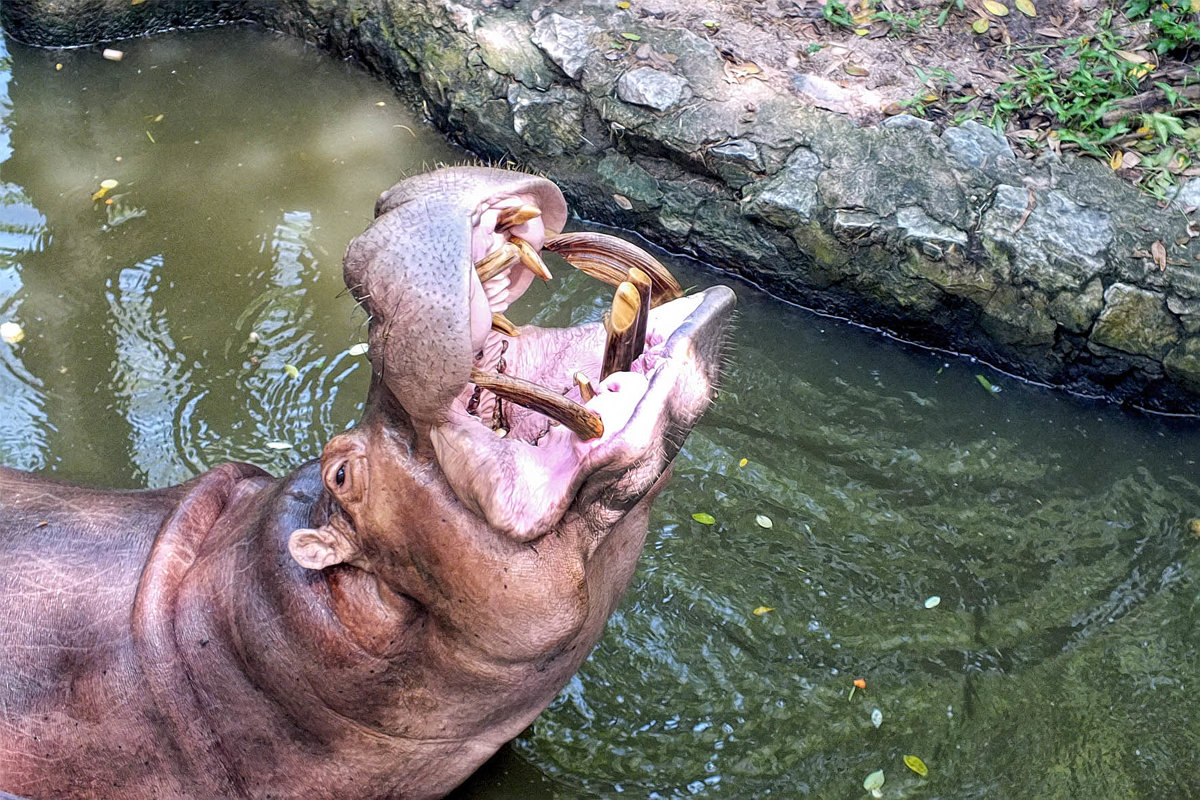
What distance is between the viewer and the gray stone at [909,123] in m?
5.81

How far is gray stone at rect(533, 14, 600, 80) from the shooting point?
628 cm

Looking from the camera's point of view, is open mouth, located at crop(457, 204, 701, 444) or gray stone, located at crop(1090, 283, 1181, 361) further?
gray stone, located at crop(1090, 283, 1181, 361)

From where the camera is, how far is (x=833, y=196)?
18.6 ft

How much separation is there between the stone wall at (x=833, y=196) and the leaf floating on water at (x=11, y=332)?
8.51 ft

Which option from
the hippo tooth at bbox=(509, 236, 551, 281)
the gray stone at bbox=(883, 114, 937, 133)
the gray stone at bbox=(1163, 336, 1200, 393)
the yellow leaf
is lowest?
the gray stone at bbox=(1163, 336, 1200, 393)

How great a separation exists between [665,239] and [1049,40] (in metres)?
2.42

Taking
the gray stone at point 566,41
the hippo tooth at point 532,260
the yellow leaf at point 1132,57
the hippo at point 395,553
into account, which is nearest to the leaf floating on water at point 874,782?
the hippo at point 395,553

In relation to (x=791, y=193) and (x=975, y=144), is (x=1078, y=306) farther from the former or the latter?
(x=791, y=193)

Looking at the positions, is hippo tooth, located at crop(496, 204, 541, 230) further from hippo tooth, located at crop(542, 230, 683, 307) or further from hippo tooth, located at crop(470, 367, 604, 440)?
hippo tooth, located at crop(470, 367, 604, 440)

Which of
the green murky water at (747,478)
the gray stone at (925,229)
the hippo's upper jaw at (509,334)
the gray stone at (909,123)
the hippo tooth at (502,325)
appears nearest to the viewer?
the hippo's upper jaw at (509,334)

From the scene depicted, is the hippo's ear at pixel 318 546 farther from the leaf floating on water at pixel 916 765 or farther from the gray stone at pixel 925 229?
the gray stone at pixel 925 229

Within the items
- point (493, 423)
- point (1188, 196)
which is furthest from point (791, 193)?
point (493, 423)

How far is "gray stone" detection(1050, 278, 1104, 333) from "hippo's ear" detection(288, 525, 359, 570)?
3.89 metres

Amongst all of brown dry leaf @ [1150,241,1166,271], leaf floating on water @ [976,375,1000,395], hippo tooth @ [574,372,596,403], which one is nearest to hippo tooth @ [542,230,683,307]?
hippo tooth @ [574,372,596,403]
